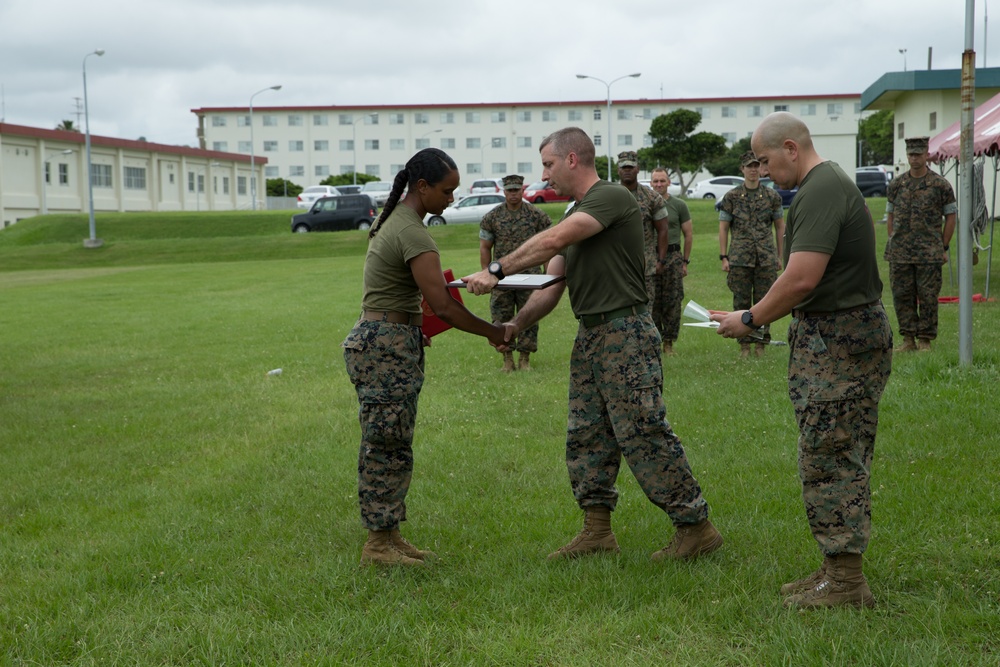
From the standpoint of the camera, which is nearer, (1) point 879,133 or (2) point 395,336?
(2) point 395,336

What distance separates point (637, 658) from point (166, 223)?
50.3m

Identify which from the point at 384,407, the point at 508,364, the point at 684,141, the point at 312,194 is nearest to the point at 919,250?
the point at 508,364

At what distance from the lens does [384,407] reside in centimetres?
505

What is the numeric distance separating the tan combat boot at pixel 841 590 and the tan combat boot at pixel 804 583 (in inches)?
2.8

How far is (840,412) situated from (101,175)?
66571 mm

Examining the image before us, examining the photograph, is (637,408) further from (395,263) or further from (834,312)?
(395,263)

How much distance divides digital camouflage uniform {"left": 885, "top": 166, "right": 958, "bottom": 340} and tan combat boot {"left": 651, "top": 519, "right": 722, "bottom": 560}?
7157 millimetres

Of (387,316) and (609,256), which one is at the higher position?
(609,256)

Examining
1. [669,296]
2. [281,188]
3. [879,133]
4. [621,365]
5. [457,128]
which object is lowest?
[669,296]

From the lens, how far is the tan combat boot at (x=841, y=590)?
4289 millimetres

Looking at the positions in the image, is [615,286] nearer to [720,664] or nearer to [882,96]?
[720,664]

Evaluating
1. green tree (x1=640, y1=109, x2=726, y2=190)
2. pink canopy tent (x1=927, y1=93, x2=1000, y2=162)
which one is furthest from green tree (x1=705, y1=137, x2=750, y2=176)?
pink canopy tent (x1=927, y1=93, x2=1000, y2=162)

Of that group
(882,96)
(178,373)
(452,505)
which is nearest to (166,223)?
(882,96)

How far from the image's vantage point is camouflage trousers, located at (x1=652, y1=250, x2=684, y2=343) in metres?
11.5
